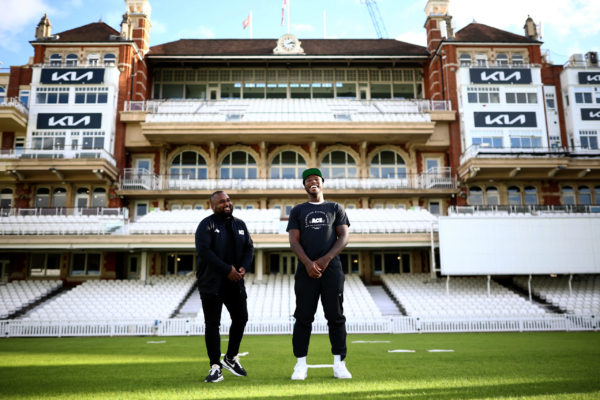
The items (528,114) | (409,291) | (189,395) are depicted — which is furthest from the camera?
(528,114)

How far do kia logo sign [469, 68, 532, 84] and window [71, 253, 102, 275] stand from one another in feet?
92.9

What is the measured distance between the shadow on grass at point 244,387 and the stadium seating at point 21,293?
757 inches

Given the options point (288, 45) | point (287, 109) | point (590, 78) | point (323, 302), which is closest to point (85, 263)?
point (287, 109)

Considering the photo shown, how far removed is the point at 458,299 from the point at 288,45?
78.2ft

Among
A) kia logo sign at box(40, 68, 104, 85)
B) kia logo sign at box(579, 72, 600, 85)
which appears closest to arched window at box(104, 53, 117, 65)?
kia logo sign at box(40, 68, 104, 85)

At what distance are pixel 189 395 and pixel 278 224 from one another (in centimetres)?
2082

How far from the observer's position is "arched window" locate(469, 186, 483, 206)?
104 ft

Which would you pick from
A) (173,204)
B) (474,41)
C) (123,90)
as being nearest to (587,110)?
(474,41)

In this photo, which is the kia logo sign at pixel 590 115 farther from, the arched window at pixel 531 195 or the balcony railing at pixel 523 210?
the balcony railing at pixel 523 210

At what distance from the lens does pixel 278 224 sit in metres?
24.7

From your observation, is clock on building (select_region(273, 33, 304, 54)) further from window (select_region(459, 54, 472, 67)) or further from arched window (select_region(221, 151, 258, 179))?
window (select_region(459, 54, 472, 67))

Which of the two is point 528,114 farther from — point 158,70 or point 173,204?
point 158,70

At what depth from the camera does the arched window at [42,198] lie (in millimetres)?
30953

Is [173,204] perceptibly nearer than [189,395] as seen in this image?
No
